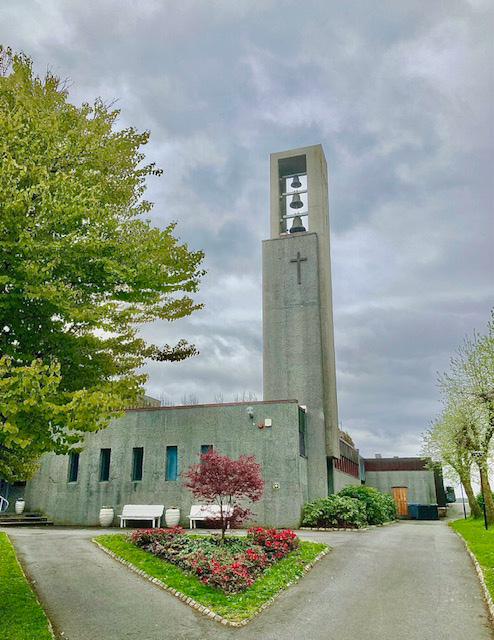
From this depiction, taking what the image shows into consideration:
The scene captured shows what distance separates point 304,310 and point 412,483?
2295 cm

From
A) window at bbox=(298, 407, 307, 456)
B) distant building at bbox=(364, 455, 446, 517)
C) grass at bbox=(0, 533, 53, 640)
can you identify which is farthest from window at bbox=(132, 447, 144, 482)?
distant building at bbox=(364, 455, 446, 517)

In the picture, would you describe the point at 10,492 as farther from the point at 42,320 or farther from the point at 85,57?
the point at 85,57

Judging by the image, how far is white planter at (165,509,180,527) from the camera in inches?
802

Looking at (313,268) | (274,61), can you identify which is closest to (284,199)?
(313,268)

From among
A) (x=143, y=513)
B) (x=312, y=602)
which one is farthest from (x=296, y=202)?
(x=312, y=602)

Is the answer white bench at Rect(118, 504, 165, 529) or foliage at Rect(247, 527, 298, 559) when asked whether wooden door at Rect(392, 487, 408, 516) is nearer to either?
white bench at Rect(118, 504, 165, 529)

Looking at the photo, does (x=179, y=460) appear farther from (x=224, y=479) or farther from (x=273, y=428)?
(x=224, y=479)

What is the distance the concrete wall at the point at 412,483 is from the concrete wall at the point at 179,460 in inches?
883

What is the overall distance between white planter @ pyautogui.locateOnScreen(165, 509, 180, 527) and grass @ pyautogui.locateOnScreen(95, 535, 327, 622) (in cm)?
624

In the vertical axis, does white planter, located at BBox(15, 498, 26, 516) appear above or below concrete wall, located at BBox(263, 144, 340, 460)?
below

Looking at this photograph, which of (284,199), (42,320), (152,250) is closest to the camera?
A: (42,320)

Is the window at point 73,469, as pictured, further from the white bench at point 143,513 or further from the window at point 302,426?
the window at point 302,426

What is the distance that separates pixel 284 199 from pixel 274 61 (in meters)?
17.7

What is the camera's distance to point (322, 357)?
82.3 ft
